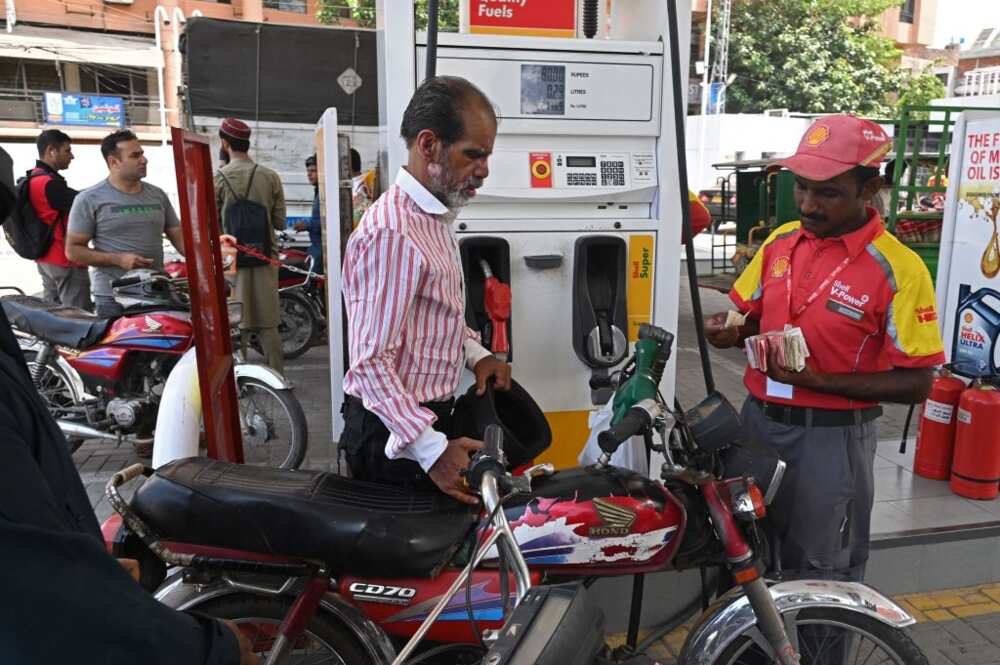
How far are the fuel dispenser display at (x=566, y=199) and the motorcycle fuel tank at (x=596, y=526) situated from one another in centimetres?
116

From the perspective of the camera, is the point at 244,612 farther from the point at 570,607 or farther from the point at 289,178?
the point at 289,178

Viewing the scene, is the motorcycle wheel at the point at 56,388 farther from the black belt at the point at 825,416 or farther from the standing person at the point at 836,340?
the black belt at the point at 825,416

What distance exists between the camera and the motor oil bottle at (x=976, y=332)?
422 centimetres

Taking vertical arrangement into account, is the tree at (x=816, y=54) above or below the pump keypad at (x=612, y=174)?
above

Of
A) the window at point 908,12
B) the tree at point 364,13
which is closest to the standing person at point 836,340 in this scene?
the tree at point 364,13

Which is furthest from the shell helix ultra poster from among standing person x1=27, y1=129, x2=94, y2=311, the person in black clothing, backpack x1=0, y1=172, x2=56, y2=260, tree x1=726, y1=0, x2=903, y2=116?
tree x1=726, y1=0, x2=903, y2=116

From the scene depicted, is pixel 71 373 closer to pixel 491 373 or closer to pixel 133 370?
pixel 133 370

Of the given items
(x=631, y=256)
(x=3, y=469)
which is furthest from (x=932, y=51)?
(x=3, y=469)

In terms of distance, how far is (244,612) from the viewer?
1.94 metres

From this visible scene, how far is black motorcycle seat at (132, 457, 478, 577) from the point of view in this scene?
1.82m

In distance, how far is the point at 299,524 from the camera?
5.98 ft

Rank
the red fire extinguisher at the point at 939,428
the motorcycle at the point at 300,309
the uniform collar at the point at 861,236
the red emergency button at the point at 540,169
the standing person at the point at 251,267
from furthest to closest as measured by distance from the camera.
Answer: the motorcycle at the point at 300,309
the standing person at the point at 251,267
the red fire extinguisher at the point at 939,428
the red emergency button at the point at 540,169
the uniform collar at the point at 861,236

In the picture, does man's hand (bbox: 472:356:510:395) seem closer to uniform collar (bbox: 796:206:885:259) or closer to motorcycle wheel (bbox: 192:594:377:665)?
motorcycle wheel (bbox: 192:594:377:665)

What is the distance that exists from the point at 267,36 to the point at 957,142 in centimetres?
796
